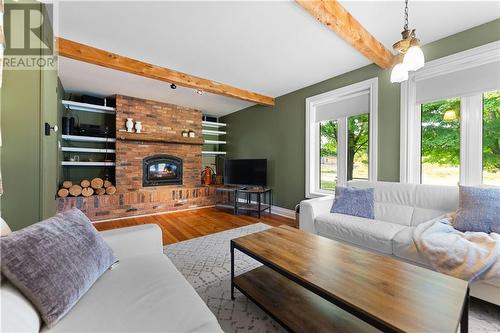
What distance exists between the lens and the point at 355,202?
261 cm

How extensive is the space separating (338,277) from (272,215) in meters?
3.21

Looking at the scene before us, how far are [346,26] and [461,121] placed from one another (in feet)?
5.64

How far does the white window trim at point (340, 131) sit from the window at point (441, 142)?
1.79 feet

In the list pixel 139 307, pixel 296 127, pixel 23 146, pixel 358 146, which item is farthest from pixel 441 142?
pixel 23 146

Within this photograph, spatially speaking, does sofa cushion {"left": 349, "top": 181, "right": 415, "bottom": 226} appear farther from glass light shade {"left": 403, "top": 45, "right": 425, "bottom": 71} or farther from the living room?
glass light shade {"left": 403, "top": 45, "right": 425, "bottom": 71}

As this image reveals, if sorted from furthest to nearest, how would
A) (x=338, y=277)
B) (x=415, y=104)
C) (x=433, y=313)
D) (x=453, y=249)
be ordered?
(x=415, y=104) < (x=453, y=249) < (x=338, y=277) < (x=433, y=313)

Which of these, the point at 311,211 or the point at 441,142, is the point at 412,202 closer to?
the point at 441,142

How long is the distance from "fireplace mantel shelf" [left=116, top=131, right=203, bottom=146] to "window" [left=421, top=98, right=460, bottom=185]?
437cm

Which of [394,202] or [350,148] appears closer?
[394,202]

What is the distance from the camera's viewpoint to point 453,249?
5.05ft

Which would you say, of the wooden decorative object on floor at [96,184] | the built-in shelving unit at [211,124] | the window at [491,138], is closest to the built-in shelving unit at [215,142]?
the built-in shelving unit at [211,124]

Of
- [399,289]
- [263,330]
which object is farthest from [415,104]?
[263,330]

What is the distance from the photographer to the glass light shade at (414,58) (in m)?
1.44

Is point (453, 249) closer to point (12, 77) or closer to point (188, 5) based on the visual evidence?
point (188, 5)
